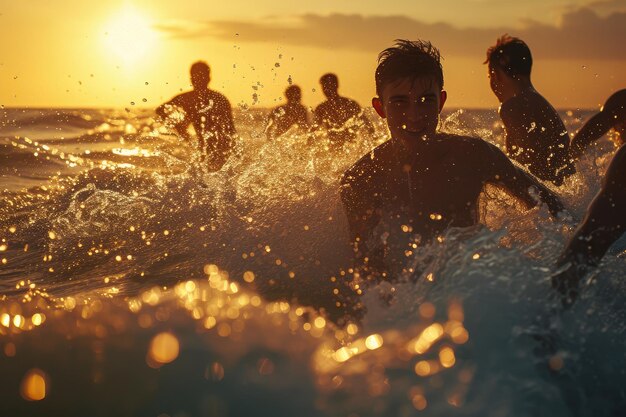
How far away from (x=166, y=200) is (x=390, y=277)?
12.1 ft

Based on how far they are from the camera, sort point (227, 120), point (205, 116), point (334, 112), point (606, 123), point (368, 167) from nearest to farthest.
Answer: point (368, 167)
point (606, 123)
point (205, 116)
point (227, 120)
point (334, 112)

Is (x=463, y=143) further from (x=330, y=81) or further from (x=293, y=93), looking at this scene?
(x=293, y=93)

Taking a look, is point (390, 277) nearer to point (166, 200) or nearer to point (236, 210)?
point (236, 210)

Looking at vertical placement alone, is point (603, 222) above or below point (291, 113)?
below

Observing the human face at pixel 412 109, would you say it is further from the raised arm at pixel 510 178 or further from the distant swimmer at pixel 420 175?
the raised arm at pixel 510 178

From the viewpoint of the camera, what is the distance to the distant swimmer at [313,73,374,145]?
10656 millimetres

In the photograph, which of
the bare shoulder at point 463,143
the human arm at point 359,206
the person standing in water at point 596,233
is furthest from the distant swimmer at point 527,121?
the person standing in water at point 596,233

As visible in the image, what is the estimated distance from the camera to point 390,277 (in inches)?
146

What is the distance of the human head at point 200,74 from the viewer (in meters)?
9.71

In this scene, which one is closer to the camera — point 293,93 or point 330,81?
point 330,81

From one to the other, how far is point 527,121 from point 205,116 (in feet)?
16.8

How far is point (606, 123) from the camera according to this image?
5.96 meters

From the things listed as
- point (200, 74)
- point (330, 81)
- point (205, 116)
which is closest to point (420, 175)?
point (200, 74)

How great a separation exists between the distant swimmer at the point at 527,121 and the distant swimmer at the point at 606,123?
0.51ft
